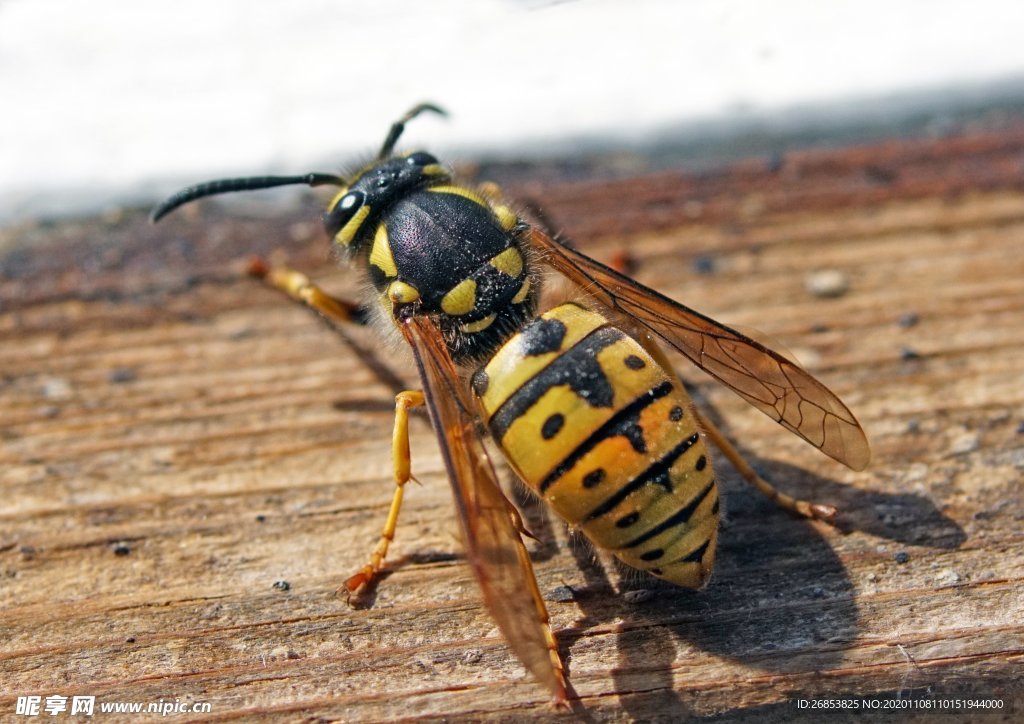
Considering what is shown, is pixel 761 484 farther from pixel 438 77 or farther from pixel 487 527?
pixel 438 77

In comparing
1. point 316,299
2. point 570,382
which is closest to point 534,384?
point 570,382

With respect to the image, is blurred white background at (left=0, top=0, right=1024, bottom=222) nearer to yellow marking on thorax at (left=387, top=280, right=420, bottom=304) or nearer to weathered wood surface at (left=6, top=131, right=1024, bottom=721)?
weathered wood surface at (left=6, top=131, right=1024, bottom=721)

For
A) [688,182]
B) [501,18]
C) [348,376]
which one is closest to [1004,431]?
[688,182]

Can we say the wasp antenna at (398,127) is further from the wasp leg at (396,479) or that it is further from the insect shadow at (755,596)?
the insect shadow at (755,596)

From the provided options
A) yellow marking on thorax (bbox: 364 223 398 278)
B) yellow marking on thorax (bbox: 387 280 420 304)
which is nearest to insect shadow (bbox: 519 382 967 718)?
yellow marking on thorax (bbox: 387 280 420 304)

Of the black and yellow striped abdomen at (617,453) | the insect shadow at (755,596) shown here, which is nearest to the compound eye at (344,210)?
the black and yellow striped abdomen at (617,453)

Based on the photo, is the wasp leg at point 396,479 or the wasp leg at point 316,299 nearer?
the wasp leg at point 396,479
